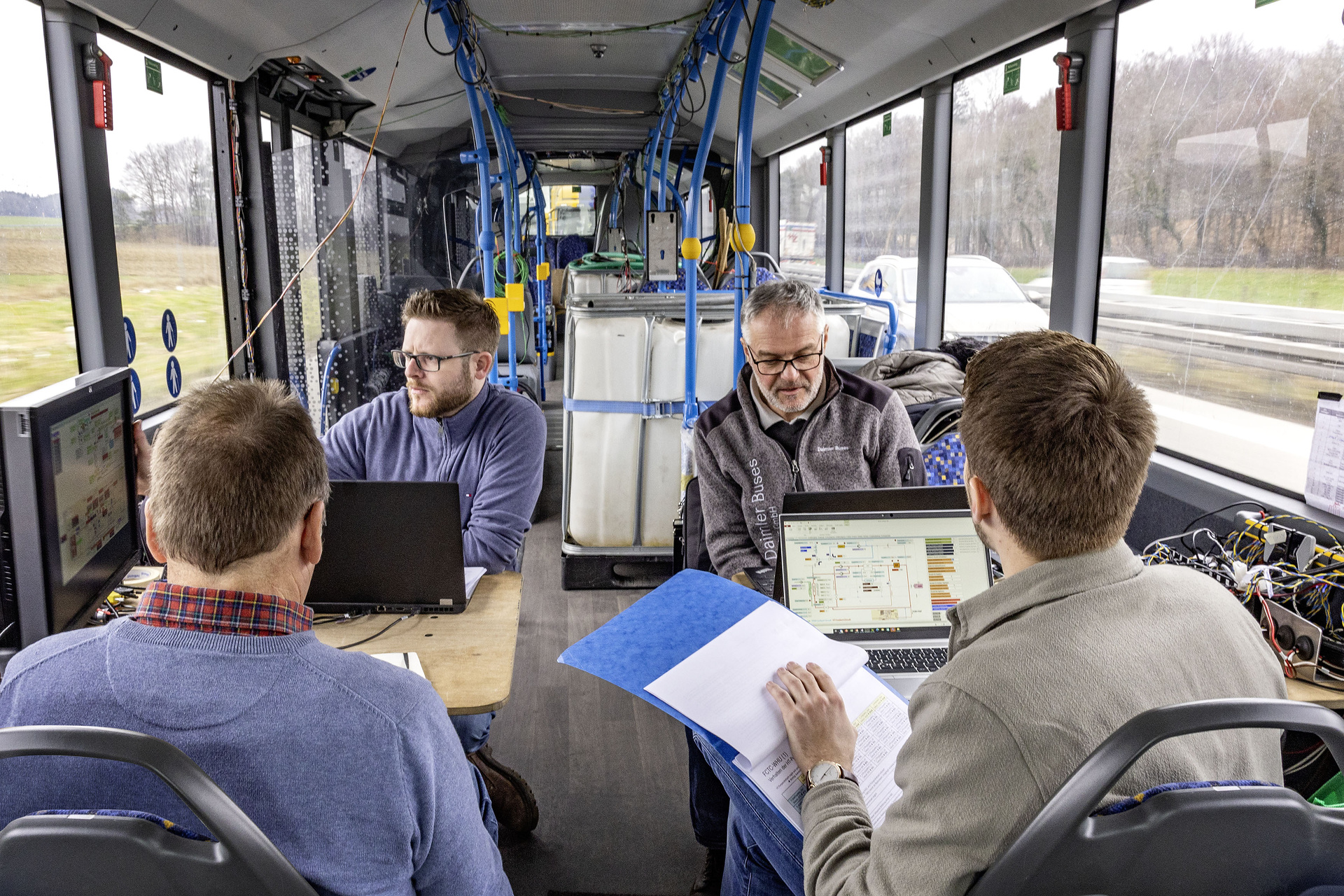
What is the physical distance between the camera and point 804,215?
8.04 metres

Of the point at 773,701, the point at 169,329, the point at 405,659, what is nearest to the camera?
the point at 773,701

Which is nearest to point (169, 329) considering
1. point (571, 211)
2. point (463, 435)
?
point (463, 435)

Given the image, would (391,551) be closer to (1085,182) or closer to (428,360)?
(428,360)

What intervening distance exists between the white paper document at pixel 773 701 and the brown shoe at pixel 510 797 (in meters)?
1.13

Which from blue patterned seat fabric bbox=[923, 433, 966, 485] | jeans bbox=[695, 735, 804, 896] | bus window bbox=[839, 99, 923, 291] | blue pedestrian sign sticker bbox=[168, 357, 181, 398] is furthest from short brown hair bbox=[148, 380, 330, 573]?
bus window bbox=[839, 99, 923, 291]

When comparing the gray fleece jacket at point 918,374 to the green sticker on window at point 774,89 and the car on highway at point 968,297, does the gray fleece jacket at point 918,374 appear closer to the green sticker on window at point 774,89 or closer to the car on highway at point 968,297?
the car on highway at point 968,297

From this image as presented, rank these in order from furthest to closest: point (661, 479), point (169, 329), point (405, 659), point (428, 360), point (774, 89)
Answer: point (774, 89) → point (661, 479) → point (169, 329) → point (428, 360) → point (405, 659)

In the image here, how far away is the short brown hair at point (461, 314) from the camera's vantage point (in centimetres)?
248

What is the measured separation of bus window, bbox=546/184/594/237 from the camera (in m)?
8.87

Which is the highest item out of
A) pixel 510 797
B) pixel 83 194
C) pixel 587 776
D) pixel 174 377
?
pixel 83 194

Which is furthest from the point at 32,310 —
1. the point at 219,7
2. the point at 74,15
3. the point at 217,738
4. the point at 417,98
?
the point at 417,98

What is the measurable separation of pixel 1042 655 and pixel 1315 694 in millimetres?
1103

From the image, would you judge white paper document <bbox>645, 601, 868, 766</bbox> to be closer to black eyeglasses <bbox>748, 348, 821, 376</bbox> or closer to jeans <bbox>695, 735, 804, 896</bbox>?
jeans <bbox>695, 735, 804, 896</bbox>

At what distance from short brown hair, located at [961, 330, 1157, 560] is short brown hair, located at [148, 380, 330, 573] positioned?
0.81 m
